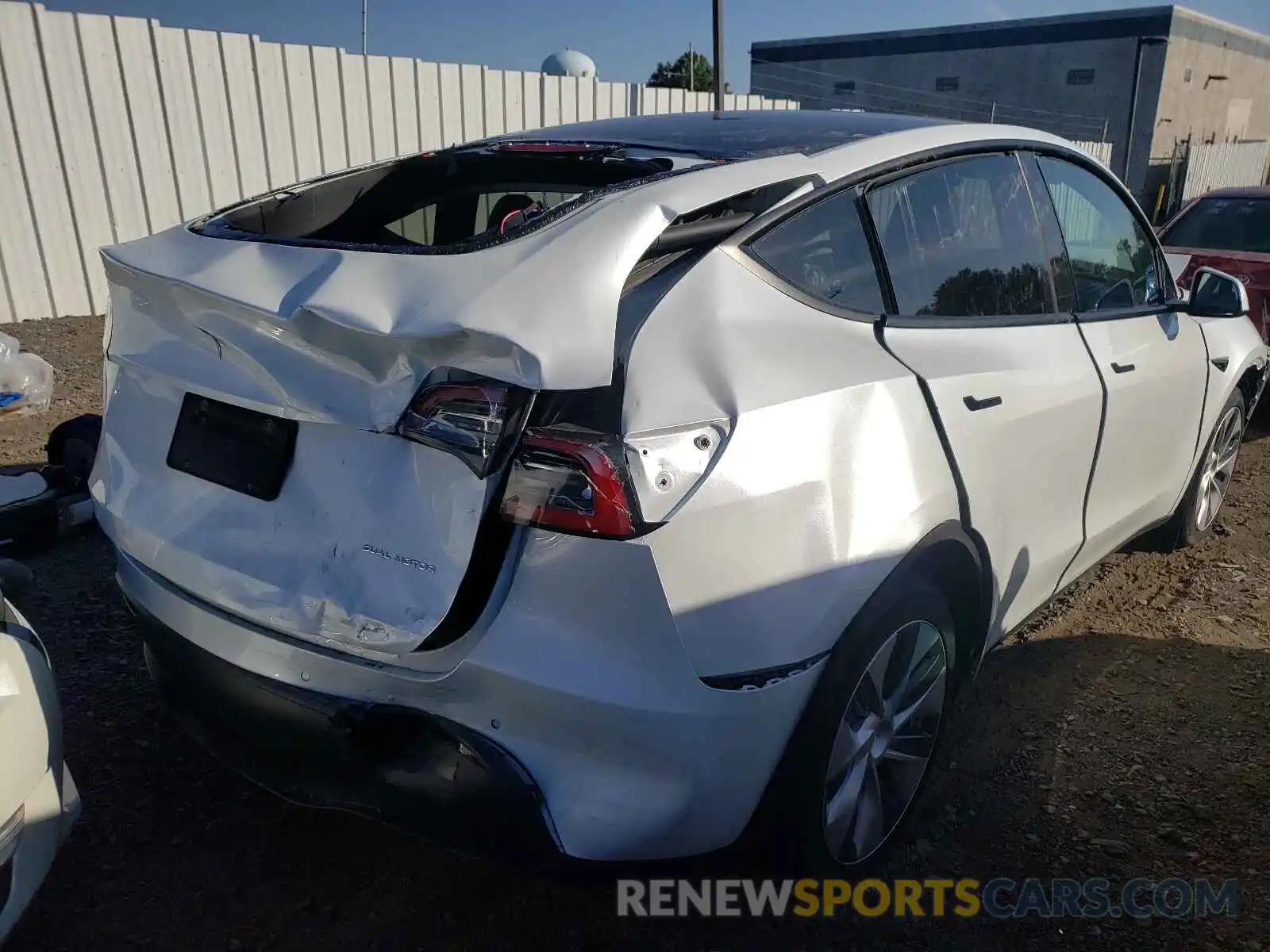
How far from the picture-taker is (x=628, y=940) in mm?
2141

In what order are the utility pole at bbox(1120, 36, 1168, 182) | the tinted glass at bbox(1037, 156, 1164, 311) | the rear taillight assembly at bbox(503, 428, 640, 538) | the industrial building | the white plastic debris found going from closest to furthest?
the rear taillight assembly at bbox(503, 428, 640, 538), the tinted glass at bbox(1037, 156, 1164, 311), the white plastic debris, the utility pole at bbox(1120, 36, 1168, 182), the industrial building

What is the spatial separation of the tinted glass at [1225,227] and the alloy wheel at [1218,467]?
3.15m

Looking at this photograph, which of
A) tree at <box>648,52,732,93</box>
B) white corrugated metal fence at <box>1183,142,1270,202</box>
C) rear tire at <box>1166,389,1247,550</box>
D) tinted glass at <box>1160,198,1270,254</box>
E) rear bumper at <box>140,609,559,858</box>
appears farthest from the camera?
tree at <box>648,52,732,93</box>

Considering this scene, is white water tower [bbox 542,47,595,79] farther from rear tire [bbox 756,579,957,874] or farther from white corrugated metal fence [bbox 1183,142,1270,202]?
rear tire [bbox 756,579,957,874]

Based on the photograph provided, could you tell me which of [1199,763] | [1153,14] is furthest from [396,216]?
[1153,14]

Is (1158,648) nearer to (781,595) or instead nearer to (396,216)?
(781,595)

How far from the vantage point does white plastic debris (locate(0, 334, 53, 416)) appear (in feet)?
17.5

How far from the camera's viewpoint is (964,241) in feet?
8.33

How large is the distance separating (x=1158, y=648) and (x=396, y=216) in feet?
9.98

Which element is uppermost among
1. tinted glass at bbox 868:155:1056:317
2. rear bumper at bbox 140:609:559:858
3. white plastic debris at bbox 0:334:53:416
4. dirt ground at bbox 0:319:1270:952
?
tinted glass at bbox 868:155:1056:317

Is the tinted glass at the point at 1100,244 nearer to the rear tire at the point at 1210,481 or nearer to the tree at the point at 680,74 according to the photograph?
the rear tire at the point at 1210,481

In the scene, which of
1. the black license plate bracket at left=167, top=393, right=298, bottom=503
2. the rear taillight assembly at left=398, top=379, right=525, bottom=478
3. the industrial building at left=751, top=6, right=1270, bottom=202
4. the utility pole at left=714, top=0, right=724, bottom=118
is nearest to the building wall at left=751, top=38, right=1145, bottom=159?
the industrial building at left=751, top=6, right=1270, bottom=202

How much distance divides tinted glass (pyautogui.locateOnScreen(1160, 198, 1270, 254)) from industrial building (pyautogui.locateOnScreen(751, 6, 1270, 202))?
15.8m

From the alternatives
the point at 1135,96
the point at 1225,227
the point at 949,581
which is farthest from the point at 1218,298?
the point at 1135,96
